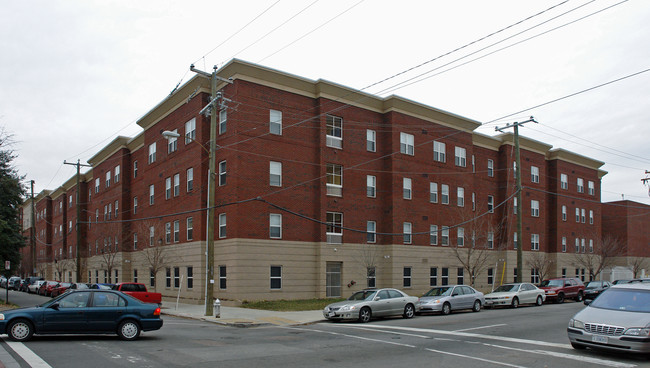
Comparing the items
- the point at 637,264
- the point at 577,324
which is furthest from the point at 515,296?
the point at 637,264

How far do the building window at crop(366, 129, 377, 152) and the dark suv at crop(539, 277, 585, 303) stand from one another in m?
14.7

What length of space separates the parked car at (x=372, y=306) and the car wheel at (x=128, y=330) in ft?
29.9

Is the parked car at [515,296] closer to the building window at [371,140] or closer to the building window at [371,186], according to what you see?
the building window at [371,186]

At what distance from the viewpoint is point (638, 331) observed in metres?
11.3

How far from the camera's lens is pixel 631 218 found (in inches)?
2537

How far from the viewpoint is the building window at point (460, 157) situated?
43506 millimetres

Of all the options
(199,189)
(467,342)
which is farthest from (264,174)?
(467,342)

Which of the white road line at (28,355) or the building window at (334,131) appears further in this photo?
the building window at (334,131)

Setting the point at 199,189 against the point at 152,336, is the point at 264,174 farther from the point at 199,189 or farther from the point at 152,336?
the point at 152,336

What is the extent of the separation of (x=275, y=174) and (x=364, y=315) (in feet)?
44.4

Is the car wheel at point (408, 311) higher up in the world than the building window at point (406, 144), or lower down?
lower down

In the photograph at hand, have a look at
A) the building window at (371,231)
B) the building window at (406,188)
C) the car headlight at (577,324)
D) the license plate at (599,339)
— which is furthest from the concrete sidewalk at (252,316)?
the building window at (406,188)

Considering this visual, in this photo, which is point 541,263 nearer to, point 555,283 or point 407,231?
point 555,283

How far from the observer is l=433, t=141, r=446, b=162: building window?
137ft
